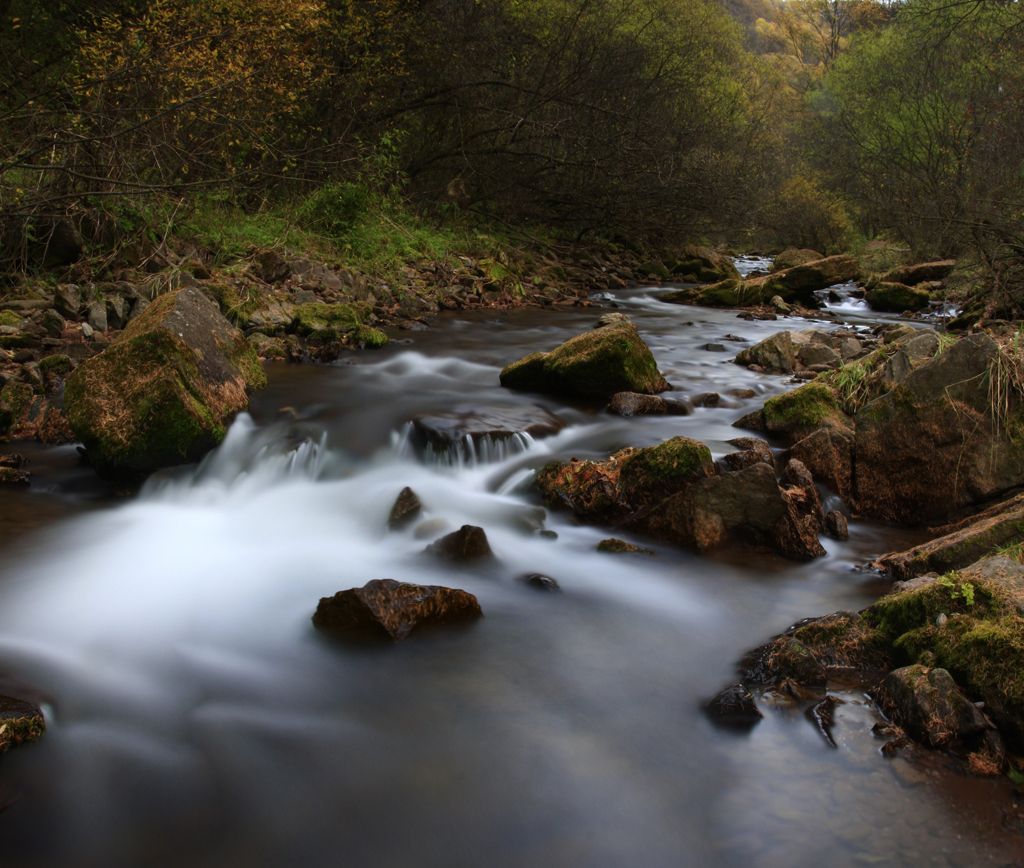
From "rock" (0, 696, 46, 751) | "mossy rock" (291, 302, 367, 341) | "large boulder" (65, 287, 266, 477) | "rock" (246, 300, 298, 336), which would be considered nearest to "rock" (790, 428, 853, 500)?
"large boulder" (65, 287, 266, 477)

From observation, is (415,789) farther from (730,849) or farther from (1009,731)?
(1009,731)

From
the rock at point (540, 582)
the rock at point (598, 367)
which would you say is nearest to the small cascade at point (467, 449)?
the rock at point (598, 367)

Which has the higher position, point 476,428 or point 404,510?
point 476,428

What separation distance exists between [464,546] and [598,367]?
3666 millimetres

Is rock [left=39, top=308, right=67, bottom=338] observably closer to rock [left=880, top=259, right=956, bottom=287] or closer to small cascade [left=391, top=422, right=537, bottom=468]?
small cascade [left=391, top=422, right=537, bottom=468]

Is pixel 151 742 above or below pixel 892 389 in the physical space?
below

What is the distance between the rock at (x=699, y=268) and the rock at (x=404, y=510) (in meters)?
18.6

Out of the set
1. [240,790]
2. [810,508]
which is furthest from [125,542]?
[810,508]

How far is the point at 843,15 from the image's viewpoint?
62406mm

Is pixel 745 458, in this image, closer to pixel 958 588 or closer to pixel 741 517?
pixel 741 517

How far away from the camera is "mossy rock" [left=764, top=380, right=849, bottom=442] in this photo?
23.2ft

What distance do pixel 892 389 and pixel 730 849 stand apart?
4295 mm

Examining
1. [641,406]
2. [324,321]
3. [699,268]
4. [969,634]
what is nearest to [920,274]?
[699,268]

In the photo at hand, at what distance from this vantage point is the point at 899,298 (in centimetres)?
1814
